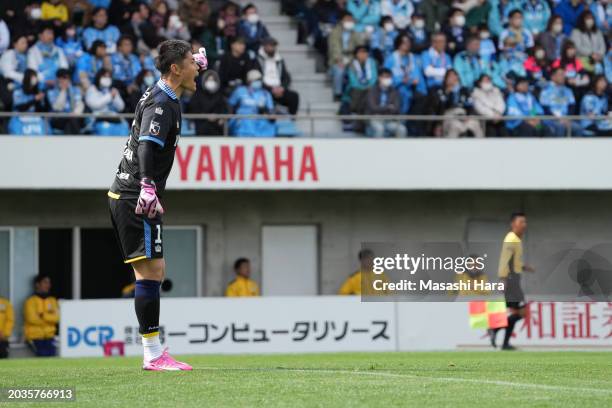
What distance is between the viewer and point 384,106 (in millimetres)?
24688

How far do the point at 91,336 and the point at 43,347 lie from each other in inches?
58.5

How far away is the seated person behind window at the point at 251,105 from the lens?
78.7 feet

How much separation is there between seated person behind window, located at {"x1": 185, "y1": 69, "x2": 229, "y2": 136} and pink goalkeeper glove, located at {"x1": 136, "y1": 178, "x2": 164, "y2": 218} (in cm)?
1349

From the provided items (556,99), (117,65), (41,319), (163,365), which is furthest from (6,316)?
(163,365)

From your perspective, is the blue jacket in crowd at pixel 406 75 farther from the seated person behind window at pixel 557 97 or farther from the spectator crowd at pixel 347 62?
the seated person behind window at pixel 557 97

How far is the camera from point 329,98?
26.3 m

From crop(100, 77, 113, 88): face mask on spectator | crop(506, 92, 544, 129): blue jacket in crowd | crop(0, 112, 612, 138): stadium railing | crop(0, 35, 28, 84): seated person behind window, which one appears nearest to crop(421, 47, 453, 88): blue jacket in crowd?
crop(0, 112, 612, 138): stadium railing

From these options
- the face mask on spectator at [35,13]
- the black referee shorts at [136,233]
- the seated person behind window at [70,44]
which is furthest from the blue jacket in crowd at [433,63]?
the black referee shorts at [136,233]

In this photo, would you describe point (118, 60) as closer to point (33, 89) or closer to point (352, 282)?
point (33, 89)

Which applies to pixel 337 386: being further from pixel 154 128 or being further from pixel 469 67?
pixel 469 67

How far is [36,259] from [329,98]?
21.1 feet

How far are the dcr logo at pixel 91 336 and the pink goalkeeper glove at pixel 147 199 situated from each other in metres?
12.5

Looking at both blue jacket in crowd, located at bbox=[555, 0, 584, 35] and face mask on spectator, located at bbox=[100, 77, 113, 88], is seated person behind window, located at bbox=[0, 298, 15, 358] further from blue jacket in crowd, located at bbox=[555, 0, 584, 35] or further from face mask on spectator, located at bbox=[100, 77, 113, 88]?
blue jacket in crowd, located at bbox=[555, 0, 584, 35]

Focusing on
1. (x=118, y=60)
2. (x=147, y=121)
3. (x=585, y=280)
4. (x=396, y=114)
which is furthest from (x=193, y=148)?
(x=147, y=121)
